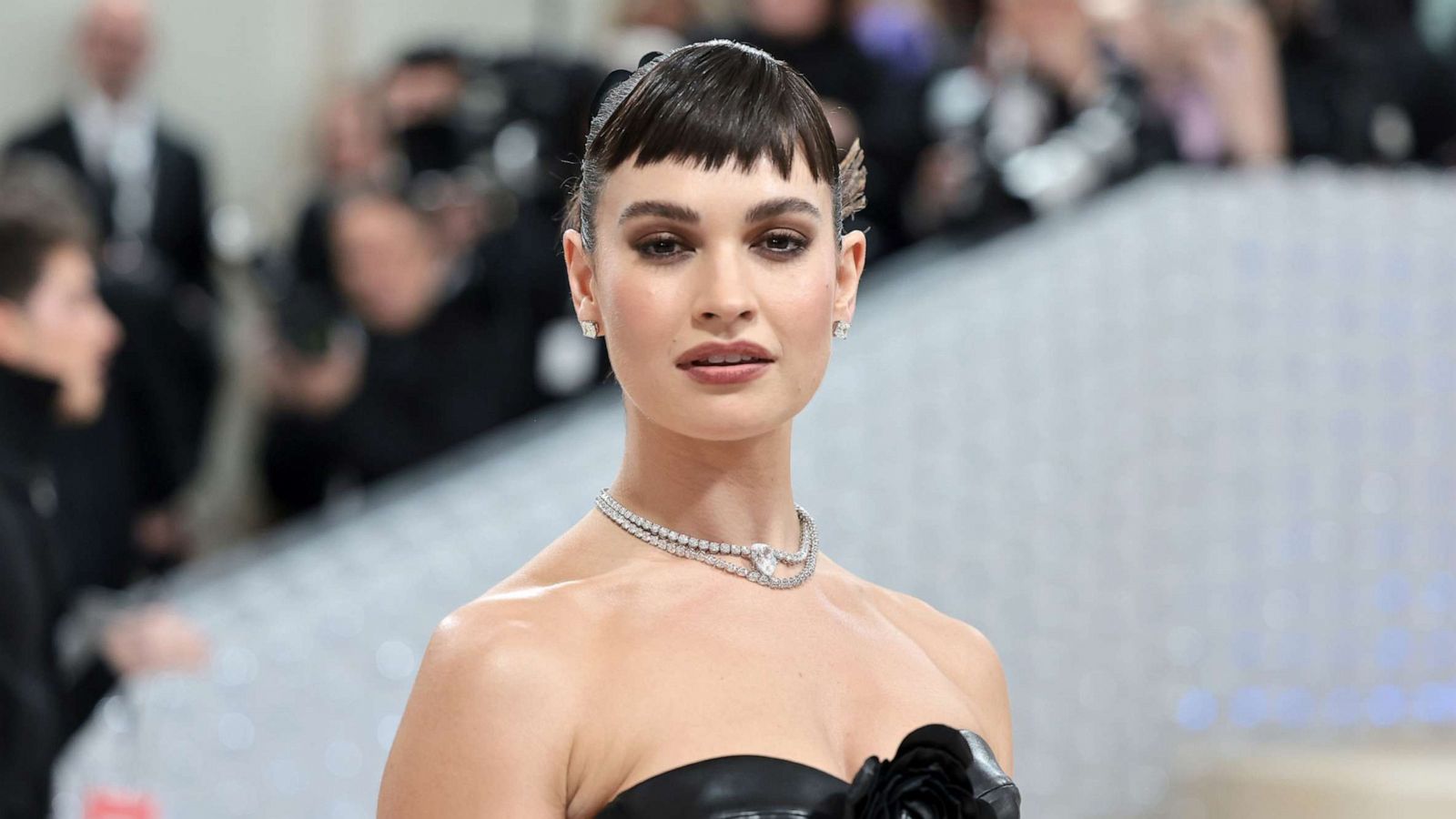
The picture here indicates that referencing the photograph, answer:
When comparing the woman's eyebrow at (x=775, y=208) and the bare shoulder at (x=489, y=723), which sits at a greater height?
the woman's eyebrow at (x=775, y=208)

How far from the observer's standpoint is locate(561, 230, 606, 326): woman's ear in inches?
63.4

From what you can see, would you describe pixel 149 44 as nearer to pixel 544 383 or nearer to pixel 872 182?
pixel 544 383

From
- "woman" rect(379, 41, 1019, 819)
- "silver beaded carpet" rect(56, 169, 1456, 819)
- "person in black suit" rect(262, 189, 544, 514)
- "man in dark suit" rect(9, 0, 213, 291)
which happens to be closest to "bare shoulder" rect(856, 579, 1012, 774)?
"woman" rect(379, 41, 1019, 819)

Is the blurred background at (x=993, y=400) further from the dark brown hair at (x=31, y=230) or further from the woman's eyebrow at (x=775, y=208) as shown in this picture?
the woman's eyebrow at (x=775, y=208)

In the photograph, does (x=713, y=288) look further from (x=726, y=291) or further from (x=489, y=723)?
(x=489, y=723)

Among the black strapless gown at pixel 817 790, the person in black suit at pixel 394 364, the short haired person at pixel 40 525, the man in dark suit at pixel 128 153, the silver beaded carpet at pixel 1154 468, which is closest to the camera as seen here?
the black strapless gown at pixel 817 790

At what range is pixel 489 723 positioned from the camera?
4.79ft

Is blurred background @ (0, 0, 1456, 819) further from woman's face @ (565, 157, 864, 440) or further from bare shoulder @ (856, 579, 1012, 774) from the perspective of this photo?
woman's face @ (565, 157, 864, 440)

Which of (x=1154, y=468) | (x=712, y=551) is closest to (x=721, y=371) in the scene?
(x=712, y=551)

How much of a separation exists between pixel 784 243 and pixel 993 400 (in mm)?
3159

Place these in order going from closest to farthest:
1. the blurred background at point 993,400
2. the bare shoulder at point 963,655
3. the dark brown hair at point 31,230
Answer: the bare shoulder at point 963,655 → the dark brown hair at point 31,230 → the blurred background at point 993,400

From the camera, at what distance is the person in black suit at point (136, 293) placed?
460 centimetres

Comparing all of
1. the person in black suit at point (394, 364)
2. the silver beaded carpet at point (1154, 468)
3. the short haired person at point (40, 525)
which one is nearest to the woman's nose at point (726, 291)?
the short haired person at point (40, 525)

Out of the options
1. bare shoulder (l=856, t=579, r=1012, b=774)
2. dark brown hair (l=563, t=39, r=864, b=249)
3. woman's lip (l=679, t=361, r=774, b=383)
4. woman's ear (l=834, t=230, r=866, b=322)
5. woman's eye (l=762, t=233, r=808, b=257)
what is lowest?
bare shoulder (l=856, t=579, r=1012, b=774)
